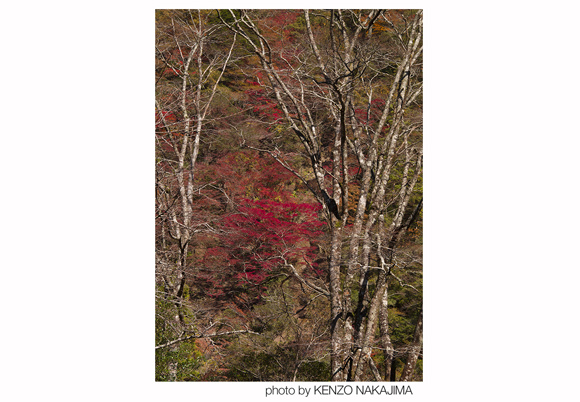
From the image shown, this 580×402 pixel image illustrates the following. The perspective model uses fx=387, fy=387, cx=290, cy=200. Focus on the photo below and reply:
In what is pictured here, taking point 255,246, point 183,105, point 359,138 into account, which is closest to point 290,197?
point 255,246

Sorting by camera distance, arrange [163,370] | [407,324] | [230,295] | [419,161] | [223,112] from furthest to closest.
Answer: [223,112] → [230,295] → [407,324] → [419,161] → [163,370]

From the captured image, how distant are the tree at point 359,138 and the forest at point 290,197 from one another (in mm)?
27

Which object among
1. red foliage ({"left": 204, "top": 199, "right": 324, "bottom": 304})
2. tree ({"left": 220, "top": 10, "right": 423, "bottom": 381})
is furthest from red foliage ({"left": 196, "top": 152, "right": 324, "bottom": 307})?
tree ({"left": 220, "top": 10, "right": 423, "bottom": 381})

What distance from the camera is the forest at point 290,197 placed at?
4664mm

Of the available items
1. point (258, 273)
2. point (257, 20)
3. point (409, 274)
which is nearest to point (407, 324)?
point (409, 274)

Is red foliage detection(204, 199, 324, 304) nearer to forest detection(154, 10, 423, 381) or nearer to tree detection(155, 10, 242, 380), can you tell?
forest detection(154, 10, 423, 381)

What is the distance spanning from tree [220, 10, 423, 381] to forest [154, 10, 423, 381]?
0.09 feet

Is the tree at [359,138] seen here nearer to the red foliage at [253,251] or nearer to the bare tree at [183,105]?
the bare tree at [183,105]

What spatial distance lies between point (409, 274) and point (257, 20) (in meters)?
4.29

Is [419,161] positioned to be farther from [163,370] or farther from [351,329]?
[163,370]

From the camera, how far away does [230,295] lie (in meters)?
6.23

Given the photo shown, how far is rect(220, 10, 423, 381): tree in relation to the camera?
4.51m

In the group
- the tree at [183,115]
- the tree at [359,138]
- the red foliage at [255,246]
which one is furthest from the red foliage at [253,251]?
the tree at [359,138]

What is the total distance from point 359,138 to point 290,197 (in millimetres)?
2192
